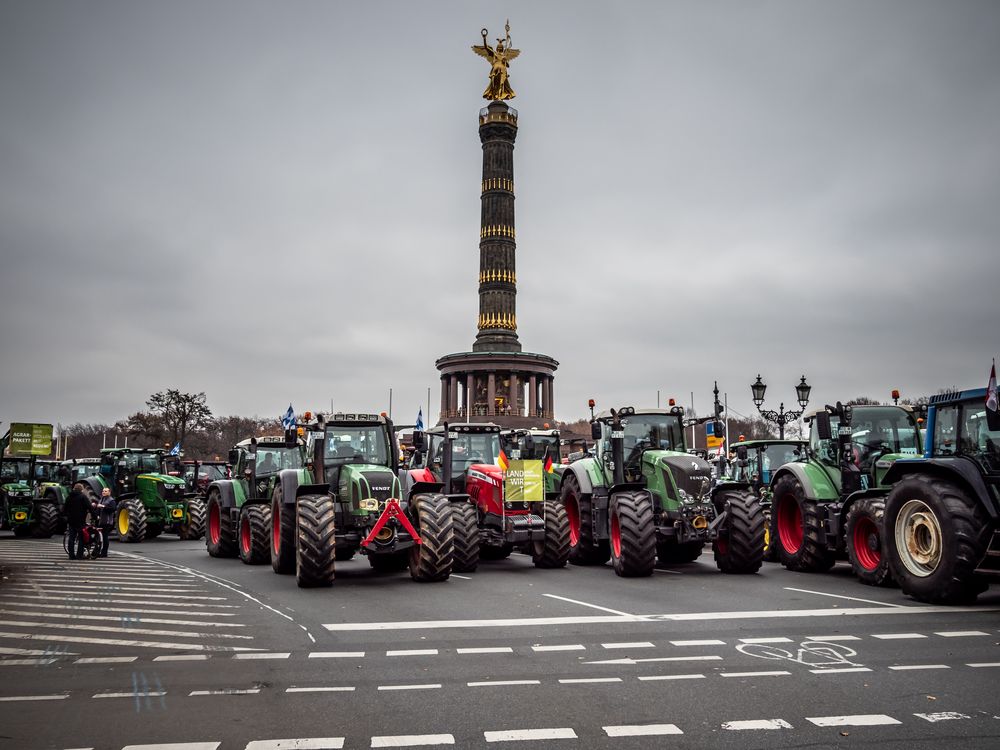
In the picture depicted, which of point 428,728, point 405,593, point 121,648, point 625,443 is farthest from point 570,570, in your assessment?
point 428,728

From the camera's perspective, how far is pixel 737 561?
14.0m

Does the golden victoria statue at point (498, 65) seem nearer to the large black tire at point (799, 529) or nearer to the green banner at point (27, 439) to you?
the green banner at point (27, 439)

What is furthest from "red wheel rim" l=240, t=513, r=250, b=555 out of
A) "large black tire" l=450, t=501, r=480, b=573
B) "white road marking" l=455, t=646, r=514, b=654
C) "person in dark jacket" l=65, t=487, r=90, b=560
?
"white road marking" l=455, t=646, r=514, b=654

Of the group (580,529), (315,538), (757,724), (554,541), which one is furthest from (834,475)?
(757,724)

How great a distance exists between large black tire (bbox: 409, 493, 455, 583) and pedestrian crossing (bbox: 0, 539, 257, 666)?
9.37 feet

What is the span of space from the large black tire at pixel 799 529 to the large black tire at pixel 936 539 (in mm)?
2980

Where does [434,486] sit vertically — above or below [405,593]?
above

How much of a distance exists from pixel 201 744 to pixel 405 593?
22.9ft

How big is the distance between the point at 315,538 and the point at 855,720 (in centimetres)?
847

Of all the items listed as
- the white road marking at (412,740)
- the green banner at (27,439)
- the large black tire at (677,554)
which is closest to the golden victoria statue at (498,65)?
the green banner at (27,439)

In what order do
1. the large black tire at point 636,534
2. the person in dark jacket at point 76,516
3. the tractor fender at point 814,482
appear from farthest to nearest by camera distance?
the person in dark jacket at point 76,516, the tractor fender at point 814,482, the large black tire at point 636,534

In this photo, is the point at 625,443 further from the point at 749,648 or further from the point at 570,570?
the point at 749,648

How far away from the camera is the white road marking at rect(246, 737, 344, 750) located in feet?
16.5

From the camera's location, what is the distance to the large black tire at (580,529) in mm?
16094
